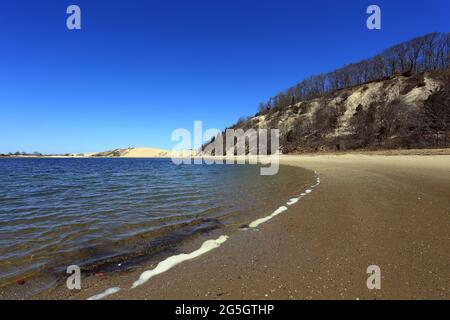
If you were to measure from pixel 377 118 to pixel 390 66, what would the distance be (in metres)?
31.0

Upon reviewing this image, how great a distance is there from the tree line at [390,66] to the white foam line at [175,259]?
234ft

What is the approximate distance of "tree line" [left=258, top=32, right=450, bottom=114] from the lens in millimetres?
63531

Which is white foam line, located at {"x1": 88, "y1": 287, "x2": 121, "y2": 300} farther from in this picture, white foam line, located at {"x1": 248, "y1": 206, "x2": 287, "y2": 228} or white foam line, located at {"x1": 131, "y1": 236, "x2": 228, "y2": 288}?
white foam line, located at {"x1": 248, "y1": 206, "x2": 287, "y2": 228}

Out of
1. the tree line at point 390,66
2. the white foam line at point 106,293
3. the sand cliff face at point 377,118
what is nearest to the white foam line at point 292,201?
the white foam line at point 106,293

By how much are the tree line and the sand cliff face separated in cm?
988

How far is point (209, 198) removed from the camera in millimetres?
12086

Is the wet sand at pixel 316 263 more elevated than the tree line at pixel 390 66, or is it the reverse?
the tree line at pixel 390 66

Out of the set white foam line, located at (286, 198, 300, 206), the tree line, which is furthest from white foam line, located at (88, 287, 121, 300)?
the tree line

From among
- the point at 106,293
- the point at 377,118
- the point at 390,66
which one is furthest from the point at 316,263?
the point at 390,66

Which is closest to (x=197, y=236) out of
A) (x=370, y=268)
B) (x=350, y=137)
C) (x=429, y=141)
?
(x=370, y=268)

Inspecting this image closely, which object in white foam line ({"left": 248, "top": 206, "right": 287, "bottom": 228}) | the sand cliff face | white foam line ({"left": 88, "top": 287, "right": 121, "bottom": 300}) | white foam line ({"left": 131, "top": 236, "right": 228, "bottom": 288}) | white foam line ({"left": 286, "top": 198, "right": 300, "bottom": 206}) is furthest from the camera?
the sand cliff face

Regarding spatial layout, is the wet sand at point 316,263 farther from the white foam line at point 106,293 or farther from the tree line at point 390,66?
the tree line at point 390,66

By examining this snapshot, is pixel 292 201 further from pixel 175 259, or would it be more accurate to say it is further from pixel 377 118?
pixel 377 118

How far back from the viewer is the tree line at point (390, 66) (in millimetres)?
63531
